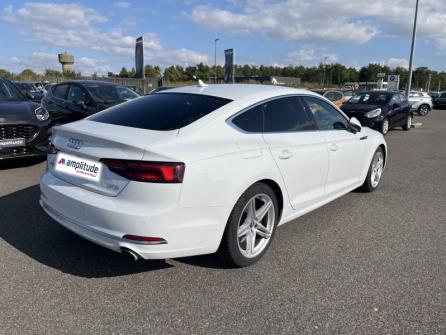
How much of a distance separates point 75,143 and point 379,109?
12209 mm

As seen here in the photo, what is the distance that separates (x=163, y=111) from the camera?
3572mm

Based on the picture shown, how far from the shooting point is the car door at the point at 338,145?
4.42 metres

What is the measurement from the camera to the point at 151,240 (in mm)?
2836

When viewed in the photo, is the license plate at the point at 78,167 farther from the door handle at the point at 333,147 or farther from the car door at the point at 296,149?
the door handle at the point at 333,147

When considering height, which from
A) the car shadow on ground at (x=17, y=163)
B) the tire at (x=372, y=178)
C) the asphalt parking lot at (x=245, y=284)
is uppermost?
the tire at (x=372, y=178)

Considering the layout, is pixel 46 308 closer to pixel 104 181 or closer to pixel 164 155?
pixel 104 181

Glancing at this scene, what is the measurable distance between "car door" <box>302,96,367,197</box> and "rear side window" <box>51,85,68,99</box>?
757 centimetres

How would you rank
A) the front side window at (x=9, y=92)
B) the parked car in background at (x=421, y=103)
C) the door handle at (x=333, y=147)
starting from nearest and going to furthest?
the door handle at (x=333, y=147) → the front side window at (x=9, y=92) → the parked car in background at (x=421, y=103)

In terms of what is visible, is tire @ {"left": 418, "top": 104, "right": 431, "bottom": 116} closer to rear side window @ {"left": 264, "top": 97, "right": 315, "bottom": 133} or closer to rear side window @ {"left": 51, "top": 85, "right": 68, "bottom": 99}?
rear side window @ {"left": 51, "top": 85, "right": 68, "bottom": 99}

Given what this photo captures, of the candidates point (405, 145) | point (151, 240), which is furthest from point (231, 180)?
point (405, 145)

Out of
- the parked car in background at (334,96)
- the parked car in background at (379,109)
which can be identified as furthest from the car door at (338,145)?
the parked car in background at (334,96)

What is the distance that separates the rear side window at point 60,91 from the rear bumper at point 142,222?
25.3ft

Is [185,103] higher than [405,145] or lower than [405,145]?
higher

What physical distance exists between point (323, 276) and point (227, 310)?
960 mm
